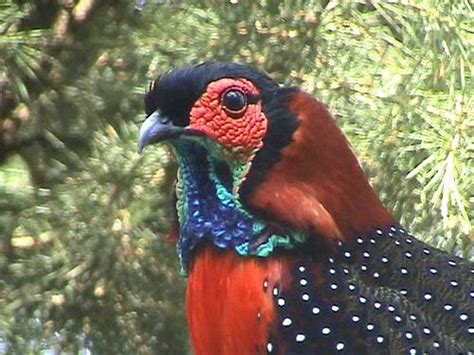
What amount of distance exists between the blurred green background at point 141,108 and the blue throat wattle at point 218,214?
0.45m

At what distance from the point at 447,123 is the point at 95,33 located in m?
0.51

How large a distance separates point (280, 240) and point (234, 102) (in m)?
0.15

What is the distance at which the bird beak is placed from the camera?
49.9 inches

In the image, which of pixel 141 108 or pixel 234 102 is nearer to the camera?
pixel 234 102

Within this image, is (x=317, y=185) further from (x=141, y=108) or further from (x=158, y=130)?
(x=141, y=108)

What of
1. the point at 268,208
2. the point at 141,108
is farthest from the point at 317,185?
the point at 141,108

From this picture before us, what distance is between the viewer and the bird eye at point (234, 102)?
51.2 inches

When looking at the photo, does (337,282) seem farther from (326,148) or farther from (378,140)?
(378,140)

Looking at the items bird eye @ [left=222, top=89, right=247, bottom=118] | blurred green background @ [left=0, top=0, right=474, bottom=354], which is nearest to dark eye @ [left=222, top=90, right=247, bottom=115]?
bird eye @ [left=222, top=89, right=247, bottom=118]

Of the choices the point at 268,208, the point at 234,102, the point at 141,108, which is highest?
the point at 234,102

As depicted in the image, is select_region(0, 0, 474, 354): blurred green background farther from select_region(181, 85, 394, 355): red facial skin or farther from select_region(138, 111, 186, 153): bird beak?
select_region(138, 111, 186, 153): bird beak

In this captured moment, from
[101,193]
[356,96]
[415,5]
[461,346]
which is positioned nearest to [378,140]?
[356,96]

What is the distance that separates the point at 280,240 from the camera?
1.34 m

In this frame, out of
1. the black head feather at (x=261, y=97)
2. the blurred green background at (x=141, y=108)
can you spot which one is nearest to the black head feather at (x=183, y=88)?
the black head feather at (x=261, y=97)
